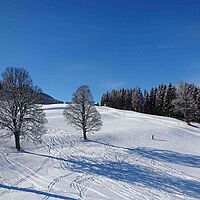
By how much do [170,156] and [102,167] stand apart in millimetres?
13289

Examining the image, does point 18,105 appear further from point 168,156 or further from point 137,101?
point 137,101

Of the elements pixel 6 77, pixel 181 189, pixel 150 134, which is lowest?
pixel 181 189

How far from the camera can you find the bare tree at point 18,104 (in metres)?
35.2

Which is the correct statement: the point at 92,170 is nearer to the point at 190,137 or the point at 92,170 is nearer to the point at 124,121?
the point at 190,137

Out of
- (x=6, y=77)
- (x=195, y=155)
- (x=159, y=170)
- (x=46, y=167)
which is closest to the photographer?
(x=46, y=167)

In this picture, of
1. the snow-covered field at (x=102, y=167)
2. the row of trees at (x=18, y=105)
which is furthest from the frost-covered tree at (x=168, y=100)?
the row of trees at (x=18, y=105)

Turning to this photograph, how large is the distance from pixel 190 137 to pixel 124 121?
1669 centimetres

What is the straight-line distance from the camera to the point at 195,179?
29797mm

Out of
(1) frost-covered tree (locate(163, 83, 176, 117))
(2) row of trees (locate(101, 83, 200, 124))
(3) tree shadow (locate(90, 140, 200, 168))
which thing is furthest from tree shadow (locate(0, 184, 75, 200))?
(1) frost-covered tree (locate(163, 83, 176, 117))

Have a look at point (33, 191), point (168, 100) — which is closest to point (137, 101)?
point (168, 100)

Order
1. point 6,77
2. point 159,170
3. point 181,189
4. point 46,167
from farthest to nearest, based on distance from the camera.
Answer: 1. point 6,77
2. point 159,170
3. point 46,167
4. point 181,189

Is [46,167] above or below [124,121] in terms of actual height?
below

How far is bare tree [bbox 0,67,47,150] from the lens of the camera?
3516cm

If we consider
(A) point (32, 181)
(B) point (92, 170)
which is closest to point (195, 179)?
(B) point (92, 170)
